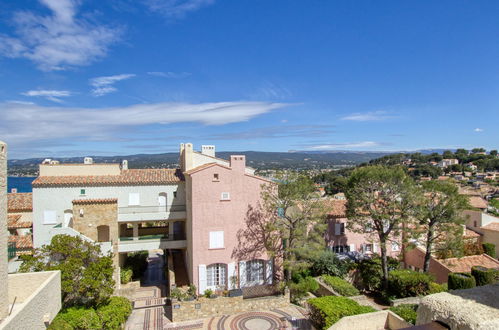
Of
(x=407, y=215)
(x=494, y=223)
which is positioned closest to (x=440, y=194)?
(x=407, y=215)

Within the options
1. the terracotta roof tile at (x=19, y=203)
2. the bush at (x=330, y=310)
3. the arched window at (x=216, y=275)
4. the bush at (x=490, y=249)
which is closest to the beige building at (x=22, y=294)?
the arched window at (x=216, y=275)

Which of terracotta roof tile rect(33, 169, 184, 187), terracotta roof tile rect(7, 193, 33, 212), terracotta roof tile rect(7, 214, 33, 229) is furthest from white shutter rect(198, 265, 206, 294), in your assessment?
terracotta roof tile rect(7, 193, 33, 212)

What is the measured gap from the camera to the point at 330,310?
754 inches

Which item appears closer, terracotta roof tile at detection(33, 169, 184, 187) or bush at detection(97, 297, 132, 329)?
bush at detection(97, 297, 132, 329)

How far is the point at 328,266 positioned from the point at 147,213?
1646cm

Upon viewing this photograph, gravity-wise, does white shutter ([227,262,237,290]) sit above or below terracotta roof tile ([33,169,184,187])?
below

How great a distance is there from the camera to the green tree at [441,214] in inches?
1121

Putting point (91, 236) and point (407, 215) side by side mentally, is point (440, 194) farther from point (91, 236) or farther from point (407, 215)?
point (91, 236)

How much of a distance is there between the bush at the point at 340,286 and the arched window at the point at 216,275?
8384 mm

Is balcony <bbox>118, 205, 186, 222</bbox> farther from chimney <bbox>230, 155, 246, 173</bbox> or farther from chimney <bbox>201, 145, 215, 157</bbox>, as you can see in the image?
chimney <bbox>201, 145, 215, 157</bbox>

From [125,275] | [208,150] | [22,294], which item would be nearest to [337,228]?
[208,150]

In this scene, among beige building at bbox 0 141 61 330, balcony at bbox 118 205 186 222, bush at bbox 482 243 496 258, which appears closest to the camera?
beige building at bbox 0 141 61 330

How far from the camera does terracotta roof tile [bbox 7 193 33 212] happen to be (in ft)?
115

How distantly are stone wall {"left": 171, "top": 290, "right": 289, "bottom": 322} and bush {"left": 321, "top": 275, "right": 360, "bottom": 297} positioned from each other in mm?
3992
